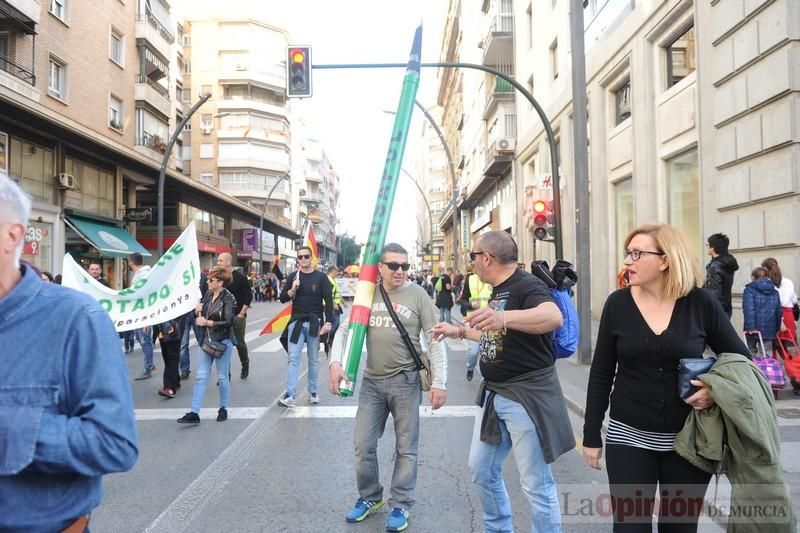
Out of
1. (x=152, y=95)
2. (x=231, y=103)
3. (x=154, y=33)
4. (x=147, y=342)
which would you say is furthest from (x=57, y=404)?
(x=231, y=103)

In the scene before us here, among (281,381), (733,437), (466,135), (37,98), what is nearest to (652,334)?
(733,437)

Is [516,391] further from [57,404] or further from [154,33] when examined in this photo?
A: [154,33]

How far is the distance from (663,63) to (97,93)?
19.9 metres

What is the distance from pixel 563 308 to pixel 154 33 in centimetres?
2910

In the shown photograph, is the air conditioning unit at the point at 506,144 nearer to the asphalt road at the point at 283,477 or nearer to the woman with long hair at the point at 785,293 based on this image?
the woman with long hair at the point at 785,293

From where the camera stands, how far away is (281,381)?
9336 millimetres

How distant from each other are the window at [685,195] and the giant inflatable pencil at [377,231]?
8987mm

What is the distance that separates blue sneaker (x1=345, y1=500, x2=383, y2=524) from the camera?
12.5ft

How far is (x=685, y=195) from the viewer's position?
1234cm

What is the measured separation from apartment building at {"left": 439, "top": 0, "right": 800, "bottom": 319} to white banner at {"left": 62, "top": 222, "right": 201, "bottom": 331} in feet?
18.1

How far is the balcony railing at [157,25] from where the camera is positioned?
87.5ft

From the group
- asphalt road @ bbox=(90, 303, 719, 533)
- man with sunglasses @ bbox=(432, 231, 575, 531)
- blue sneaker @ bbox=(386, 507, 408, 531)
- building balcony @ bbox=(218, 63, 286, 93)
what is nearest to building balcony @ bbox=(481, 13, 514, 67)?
asphalt road @ bbox=(90, 303, 719, 533)

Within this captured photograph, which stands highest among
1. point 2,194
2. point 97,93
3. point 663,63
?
point 97,93

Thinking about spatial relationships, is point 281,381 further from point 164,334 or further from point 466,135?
point 466,135
